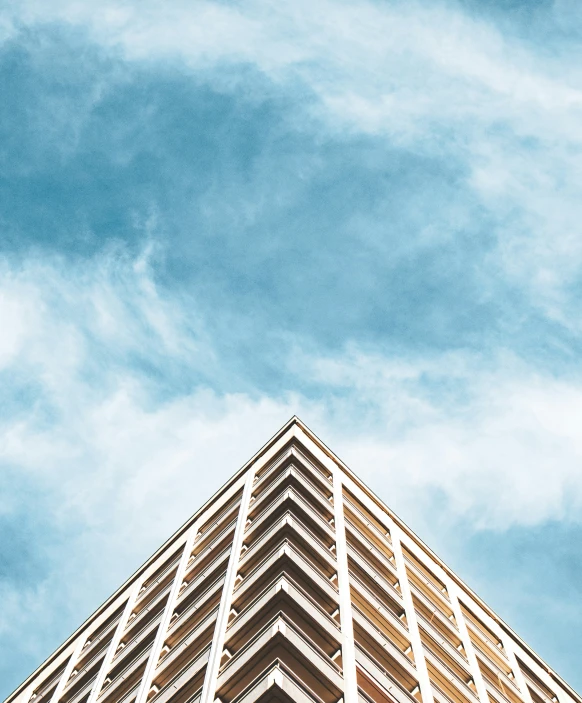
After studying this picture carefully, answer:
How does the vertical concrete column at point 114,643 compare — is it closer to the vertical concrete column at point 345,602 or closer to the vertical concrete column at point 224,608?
the vertical concrete column at point 224,608

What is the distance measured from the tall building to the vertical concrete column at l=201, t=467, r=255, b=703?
7cm

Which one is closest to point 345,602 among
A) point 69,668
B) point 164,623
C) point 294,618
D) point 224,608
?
point 294,618

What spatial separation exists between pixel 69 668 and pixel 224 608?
16.7 m

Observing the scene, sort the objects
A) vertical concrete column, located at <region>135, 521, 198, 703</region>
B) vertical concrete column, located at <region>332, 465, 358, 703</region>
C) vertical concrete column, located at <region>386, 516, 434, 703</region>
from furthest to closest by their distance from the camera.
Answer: vertical concrete column, located at <region>135, 521, 198, 703</region> < vertical concrete column, located at <region>386, 516, 434, 703</region> < vertical concrete column, located at <region>332, 465, 358, 703</region>

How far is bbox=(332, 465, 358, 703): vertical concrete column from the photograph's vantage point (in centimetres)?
2734

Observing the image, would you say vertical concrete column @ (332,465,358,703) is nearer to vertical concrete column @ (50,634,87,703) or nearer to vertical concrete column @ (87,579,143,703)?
vertical concrete column @ (87,579,143,703)

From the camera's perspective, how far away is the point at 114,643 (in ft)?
139

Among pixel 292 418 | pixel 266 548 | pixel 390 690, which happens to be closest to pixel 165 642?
pixel 266 548

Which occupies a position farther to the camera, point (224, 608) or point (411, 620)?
point (411, 620)

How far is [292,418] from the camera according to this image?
168 ft

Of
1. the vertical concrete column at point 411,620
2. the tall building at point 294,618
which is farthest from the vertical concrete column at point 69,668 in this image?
the vertical concrete column at point 411,620

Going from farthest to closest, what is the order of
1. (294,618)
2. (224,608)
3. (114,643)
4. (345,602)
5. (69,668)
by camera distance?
(69,668) < (114,643) < (224,608) < (345,602) < (294,618)

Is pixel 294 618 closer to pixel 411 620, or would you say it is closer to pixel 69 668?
pixel 411 620

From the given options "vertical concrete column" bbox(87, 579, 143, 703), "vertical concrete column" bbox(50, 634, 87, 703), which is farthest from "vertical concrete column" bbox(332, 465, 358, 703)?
"vertical concrete column" bbox(50, 634, 87, 703)
